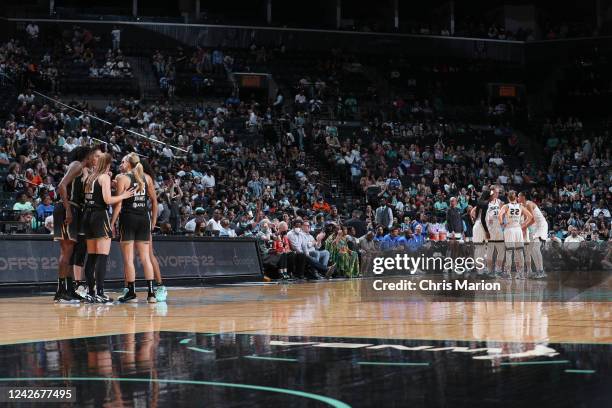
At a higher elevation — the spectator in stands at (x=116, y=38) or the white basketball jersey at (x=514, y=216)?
the spectator in stands at (x=116, y=38)

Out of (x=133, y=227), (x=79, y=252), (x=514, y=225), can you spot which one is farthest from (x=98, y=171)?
(x=514, y=225)

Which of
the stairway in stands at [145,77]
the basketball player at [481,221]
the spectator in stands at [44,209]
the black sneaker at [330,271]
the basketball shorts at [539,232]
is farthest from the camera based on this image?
the stairway in stands at [145,77]

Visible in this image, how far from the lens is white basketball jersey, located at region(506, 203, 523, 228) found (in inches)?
793

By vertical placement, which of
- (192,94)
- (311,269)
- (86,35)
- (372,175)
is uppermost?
(86,35)

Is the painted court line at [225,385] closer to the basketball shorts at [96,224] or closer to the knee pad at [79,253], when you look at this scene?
the basketball shorts at [96,224]

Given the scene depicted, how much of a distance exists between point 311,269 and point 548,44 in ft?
92.8

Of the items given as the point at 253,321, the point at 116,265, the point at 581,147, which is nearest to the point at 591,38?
the point at 581,147

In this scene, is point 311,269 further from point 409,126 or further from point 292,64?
point 292,64

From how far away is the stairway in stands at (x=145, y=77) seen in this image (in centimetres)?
3665

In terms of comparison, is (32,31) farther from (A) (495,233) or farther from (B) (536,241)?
(B) (536,241)

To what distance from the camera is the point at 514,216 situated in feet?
66.4

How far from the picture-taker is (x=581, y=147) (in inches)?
1590

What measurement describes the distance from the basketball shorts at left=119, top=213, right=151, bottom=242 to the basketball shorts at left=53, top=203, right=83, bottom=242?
0.58m

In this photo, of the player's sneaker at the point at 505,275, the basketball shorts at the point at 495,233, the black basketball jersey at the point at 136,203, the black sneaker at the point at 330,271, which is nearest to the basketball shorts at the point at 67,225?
the black basketball jersey at the point at 136,203
